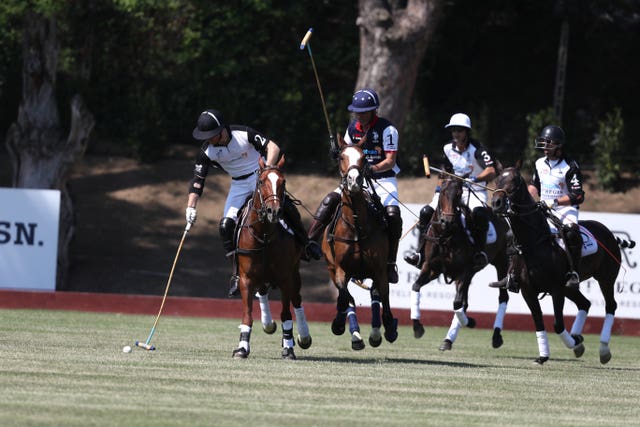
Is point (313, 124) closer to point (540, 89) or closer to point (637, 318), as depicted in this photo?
point (540, 89)

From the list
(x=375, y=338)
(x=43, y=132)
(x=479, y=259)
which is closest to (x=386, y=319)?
(x=375, y=338)

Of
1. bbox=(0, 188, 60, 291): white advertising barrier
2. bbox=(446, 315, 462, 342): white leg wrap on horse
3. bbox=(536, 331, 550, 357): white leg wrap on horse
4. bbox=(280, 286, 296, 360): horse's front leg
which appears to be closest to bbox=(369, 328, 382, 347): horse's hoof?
bbox=(280, 286, 296, 360): horse's front leg

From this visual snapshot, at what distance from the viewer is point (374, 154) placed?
11883 millimetres

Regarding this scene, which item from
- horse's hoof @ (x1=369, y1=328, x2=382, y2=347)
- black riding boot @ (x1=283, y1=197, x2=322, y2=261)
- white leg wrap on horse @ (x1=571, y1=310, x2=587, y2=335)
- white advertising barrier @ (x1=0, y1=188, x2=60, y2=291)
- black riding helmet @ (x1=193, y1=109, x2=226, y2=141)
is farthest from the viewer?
white advertising barrier @ (x1=0, y1=188, x2=60, y2=291)

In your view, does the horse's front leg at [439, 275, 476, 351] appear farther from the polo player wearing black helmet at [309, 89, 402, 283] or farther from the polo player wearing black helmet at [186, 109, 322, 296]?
the polo player wearing black helmet at [186, 109, 322, 296]

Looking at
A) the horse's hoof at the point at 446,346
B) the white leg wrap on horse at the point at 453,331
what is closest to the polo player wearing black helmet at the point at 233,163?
the horse's hoof at the point at 446,346

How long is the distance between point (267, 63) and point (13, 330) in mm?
16713

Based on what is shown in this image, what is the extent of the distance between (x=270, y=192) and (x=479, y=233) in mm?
4264

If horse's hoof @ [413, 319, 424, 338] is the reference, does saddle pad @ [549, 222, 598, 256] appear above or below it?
above

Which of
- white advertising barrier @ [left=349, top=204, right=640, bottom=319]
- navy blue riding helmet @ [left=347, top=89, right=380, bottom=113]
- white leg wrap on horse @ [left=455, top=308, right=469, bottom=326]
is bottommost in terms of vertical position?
white advertising barrier @ [left=349, top=204, right=640, bottom=319]

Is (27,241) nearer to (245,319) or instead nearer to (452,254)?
(452,254)

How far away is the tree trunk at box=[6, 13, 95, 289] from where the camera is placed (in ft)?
72.2

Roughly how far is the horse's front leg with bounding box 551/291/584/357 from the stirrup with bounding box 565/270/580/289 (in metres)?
0.13

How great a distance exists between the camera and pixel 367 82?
20688 mm
